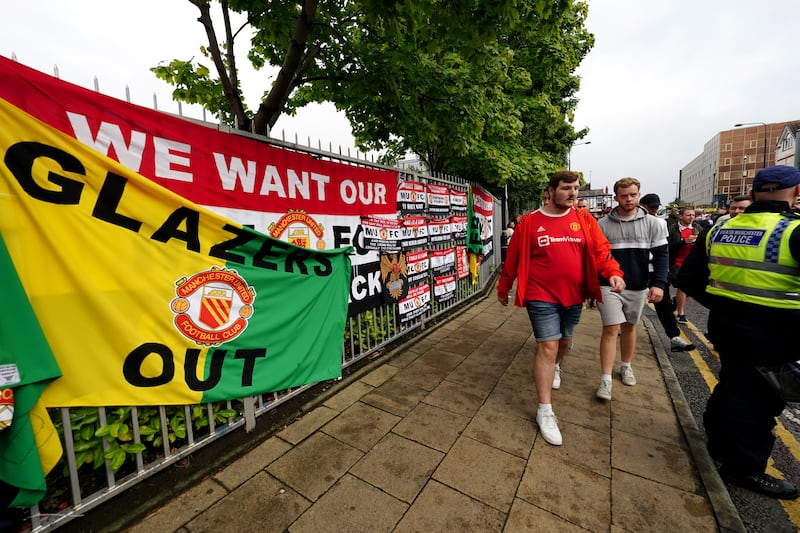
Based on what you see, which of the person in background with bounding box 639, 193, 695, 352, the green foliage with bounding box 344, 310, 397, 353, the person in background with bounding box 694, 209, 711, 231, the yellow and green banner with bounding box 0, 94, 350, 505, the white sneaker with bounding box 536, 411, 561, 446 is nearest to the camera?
the yellow and green banner with bounding box 0, 94, 350, 505

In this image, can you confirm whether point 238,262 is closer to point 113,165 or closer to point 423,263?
point 113,165

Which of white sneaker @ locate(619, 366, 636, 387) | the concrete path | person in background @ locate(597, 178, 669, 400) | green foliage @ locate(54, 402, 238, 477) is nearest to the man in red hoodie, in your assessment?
the concrete path

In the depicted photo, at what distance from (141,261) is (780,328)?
4.01m

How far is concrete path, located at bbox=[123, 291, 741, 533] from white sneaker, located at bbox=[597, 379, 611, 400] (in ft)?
0.25

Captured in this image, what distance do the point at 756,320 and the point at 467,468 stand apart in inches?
85.4

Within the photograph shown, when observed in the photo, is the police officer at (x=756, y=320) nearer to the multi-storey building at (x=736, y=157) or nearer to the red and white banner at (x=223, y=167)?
the red and white banner at (x=223, y=167)

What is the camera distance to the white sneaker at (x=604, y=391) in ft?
11.0

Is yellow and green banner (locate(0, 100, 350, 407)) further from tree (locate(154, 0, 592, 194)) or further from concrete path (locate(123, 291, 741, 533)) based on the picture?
tree (locate(154, 0, 592, 194))

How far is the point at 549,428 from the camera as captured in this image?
2773mm

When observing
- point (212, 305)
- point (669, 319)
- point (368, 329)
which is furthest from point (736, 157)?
point (212, 305)

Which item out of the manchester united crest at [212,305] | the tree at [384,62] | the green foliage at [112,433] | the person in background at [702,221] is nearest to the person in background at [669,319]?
the tree at [384,62]

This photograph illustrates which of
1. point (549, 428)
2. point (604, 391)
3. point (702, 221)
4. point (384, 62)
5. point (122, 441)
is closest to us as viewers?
point (122, 441)

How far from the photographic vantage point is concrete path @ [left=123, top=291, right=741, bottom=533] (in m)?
2.04

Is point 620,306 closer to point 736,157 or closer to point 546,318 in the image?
point 546,318
